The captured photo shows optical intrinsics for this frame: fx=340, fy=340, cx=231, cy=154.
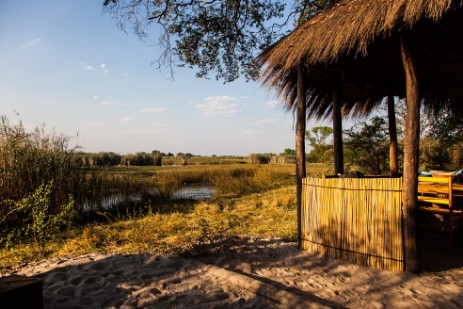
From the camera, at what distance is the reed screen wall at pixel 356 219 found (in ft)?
11.5

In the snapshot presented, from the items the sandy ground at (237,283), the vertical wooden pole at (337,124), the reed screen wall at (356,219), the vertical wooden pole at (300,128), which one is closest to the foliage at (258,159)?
the vertical wooden pole at (337,124)

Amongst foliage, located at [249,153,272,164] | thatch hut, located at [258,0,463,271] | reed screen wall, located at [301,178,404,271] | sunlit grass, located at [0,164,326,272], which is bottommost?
sunlit grass, located at [0,164,326,272]

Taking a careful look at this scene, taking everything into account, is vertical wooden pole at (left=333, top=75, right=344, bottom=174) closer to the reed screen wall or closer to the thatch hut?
the thatch hut

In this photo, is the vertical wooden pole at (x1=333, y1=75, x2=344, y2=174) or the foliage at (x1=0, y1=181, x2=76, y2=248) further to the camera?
the vertical wooden pole at (x1=333, y1=75, x2=344, y2=174)

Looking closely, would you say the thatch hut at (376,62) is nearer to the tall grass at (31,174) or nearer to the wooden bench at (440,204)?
the wooden bench at (440,204)

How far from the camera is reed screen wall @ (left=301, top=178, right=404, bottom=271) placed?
138 inches

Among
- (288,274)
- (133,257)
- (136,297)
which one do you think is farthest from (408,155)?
(133,257)

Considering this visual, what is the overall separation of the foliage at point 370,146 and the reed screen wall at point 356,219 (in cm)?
686

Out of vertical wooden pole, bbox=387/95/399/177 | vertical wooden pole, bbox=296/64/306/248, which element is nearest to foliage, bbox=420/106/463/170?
vertical wooden pole, bbox=387/95/399/177

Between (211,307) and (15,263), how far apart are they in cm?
306

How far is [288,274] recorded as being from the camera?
11.8 feet

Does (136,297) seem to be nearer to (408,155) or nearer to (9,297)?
(9,297)

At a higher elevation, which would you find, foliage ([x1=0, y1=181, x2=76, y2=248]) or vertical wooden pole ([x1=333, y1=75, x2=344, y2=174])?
vertical wooden pole ([x1=333, y1=75, x2=344, y2=174])

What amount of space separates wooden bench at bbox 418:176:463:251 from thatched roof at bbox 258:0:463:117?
5.01 ft
